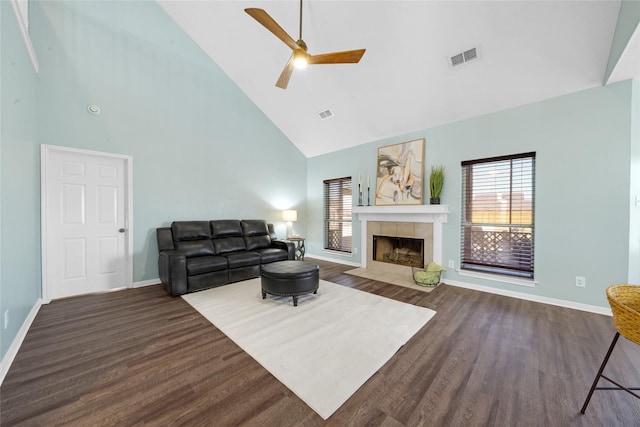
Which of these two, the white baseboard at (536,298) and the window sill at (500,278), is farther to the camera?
the window sill at (500,278)

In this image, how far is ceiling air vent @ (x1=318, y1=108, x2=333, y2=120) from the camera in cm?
469

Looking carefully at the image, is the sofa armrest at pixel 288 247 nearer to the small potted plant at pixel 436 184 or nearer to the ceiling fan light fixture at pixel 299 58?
the small potted plant at pixel 436 184

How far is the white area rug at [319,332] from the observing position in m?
1.65

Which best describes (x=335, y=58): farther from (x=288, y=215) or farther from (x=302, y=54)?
(x=288, y=215)

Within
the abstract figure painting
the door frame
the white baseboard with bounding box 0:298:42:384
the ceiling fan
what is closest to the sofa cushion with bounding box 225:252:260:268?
the door frame

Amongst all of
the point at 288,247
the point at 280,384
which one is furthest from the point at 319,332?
the point at 288,247

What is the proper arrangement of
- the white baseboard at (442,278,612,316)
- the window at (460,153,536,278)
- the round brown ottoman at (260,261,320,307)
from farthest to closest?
the window at (460,153,536,278) < the round brown ottoman at (260,261,320,307) < the white baseboard at (442,278,612,316)

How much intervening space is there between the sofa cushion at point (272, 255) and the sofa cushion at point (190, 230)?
1.03 metres

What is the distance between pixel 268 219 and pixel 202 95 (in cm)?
279

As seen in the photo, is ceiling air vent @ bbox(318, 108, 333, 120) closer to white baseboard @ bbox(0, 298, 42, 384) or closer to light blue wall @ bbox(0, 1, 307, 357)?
light blue wall @ bbox(0, 1, 307, 357)

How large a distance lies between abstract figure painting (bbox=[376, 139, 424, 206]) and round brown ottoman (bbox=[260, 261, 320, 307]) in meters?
2.29

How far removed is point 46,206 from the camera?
301 centimetres

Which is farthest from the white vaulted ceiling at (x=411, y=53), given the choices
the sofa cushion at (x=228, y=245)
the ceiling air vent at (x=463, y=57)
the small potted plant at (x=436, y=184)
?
the sofa cushion at (x=228, y=245)

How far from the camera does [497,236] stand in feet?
11.5
